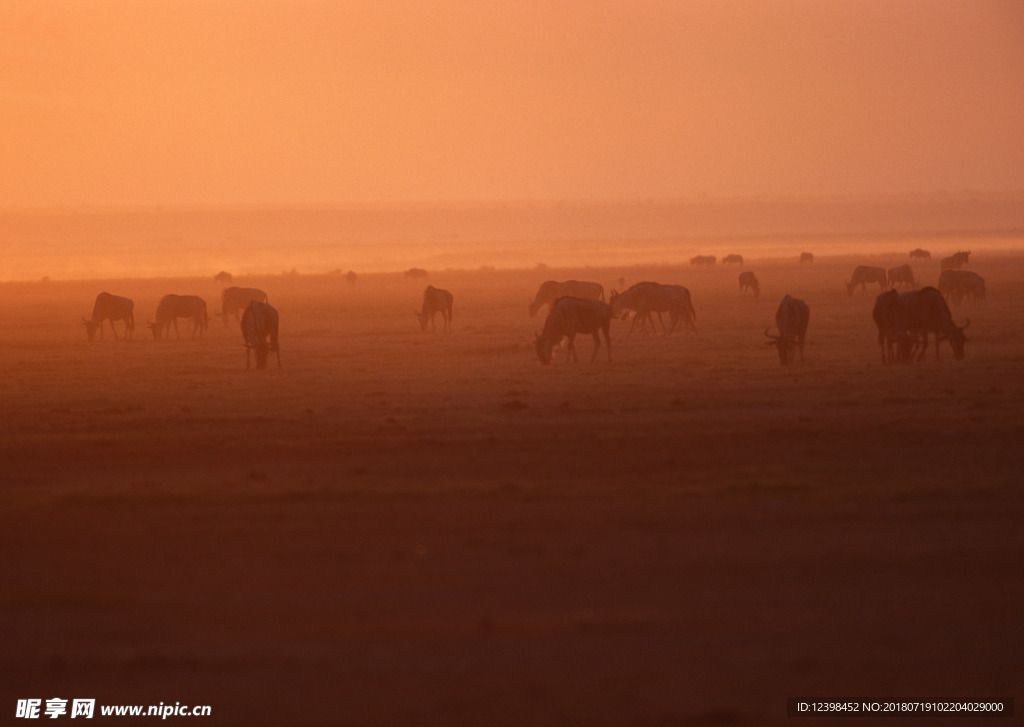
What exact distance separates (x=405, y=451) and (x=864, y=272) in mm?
46317

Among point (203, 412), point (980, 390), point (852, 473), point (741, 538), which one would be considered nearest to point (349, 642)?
point (741, 538)

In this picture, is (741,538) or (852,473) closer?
(741,538)

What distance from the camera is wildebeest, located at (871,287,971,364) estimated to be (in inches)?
1041

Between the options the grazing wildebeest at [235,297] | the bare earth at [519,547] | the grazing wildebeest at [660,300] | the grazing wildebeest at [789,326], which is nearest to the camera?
the bare earth at [519,547]

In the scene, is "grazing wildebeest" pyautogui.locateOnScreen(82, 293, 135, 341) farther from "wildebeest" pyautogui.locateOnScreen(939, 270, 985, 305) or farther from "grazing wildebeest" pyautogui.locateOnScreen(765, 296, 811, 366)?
"wildebeest" pyautogui.locateOnScreen(939, 270, 985, 305)

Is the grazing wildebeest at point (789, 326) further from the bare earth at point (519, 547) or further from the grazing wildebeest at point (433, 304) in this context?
the grazing wildebeest at point (433, 304)

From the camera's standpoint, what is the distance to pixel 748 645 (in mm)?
8602

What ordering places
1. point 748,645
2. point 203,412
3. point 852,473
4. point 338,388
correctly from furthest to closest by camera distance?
point 338,388
point 203,412
point 852,473
point 748,645

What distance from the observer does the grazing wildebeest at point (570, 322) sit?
29045mm

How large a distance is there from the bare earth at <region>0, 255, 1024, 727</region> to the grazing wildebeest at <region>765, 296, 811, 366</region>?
3.05 metres

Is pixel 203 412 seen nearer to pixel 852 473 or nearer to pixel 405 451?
pixel 405 451

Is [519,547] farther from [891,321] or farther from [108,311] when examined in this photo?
[108,311]

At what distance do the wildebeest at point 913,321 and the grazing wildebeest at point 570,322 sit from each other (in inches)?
239

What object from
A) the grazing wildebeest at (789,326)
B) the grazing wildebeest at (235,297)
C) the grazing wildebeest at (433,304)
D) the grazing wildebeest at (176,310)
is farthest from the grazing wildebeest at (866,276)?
the grazing wildebeest at (789,326)
